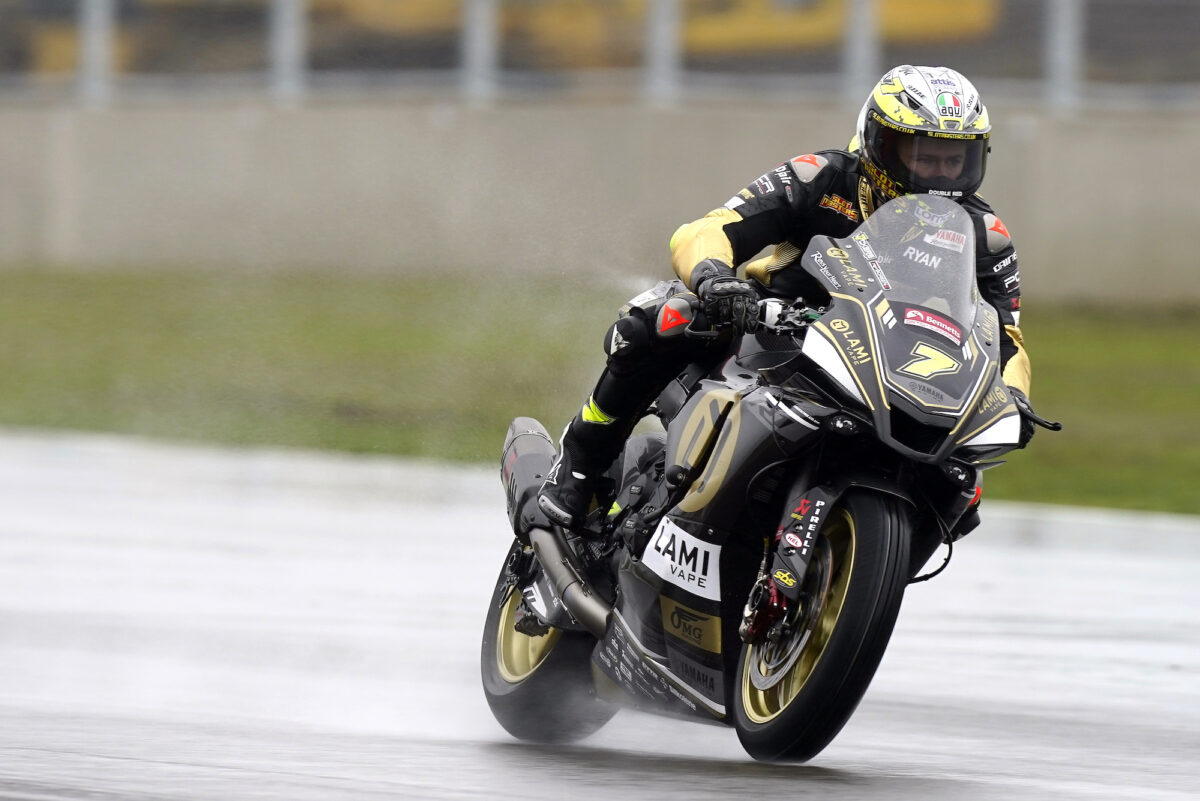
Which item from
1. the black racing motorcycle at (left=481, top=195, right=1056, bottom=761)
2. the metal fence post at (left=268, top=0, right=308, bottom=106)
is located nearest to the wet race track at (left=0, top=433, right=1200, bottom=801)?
the black racing motorcycle at (left=481, top=195, right=1056, bottom=761)

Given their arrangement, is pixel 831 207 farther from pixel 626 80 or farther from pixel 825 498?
pixel 626 80

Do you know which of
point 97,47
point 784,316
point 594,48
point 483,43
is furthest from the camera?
point 97,47

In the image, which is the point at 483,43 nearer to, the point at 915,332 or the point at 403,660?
the point at 403,660

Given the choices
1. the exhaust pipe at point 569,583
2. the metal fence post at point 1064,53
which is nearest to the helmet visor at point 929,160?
the exhaust pipe at point 569,583

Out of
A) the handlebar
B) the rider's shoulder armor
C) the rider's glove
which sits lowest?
the rider's glove

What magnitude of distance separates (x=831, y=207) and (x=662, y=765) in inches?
60.9

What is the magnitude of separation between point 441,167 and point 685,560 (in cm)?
→ 1584

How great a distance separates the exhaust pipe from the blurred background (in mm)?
7976

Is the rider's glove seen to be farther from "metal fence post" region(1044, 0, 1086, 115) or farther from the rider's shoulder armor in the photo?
"metal fence post" region(1044, 0, 1086, 115)

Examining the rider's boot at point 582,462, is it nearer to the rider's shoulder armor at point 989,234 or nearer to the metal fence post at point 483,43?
the rider's shoulder armor at point 989,234

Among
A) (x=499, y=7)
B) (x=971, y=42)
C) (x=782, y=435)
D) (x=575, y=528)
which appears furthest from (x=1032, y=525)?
(x=499, y=7)

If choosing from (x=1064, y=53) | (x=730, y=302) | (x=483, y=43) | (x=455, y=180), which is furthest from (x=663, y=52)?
(x=730, y=302)

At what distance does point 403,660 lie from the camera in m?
6.74

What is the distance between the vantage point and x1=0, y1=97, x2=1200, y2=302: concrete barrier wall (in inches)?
746
